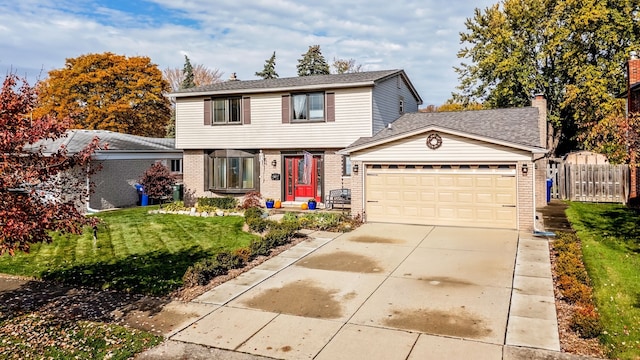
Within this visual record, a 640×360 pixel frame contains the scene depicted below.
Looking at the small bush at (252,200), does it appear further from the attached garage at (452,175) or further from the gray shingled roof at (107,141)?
the gray shingled roof at (107,141)

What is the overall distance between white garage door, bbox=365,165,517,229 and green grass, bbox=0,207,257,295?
542 cm

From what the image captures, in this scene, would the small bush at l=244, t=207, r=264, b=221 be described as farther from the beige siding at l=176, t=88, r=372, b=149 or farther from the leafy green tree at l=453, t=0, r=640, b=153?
the leafy green tree at l=453, t=0, r=640, b=153

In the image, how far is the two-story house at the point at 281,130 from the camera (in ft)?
67.4

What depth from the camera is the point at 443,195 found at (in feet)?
53.5

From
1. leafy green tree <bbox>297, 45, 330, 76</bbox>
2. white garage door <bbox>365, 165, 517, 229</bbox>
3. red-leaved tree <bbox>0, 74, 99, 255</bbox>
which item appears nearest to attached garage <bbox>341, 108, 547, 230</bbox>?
white garage door <bbox>365, 165, 517, 229</bbox>

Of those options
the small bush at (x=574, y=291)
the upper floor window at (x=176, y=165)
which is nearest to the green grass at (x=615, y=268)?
the small bush at (x=574, y=291)

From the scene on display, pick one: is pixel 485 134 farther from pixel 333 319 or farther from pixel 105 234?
pixel 105 234

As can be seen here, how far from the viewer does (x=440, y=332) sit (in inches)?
283

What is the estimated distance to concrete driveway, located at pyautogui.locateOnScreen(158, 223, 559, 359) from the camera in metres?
6.80

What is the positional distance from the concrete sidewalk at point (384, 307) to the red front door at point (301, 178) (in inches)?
334

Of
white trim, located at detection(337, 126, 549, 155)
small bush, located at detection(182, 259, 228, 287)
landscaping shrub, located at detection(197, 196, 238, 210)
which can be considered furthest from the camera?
landscaping shrub, located at detection(197, 196, 238, 210)

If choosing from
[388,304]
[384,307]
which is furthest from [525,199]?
[384,307]

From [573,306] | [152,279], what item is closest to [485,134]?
[573,306]

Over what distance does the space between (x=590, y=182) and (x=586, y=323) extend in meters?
18.2
